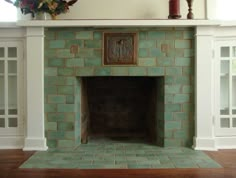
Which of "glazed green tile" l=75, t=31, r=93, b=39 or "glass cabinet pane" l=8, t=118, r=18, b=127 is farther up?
"glazed green tile" l=75, t=31, r=93, b=39

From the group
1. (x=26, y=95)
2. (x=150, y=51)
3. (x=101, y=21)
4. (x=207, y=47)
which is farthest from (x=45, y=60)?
(x=207, y=47)

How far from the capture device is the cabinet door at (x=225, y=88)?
371 cm

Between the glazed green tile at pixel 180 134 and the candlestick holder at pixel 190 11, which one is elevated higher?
the candlestick holder at pixel 190 11

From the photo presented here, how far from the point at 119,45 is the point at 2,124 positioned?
1.83 m

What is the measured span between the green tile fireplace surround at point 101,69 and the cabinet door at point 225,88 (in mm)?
336

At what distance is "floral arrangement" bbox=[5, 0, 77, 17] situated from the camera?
348cm

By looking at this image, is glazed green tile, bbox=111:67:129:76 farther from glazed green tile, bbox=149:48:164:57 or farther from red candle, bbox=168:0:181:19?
red candle, bbox=168:0:181:19

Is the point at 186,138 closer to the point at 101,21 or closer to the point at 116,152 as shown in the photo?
the point at 116,152

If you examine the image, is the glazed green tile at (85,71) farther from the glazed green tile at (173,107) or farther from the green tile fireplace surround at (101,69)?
the glazed green tile at (173,107)

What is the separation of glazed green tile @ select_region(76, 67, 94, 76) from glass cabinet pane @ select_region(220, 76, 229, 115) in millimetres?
1672

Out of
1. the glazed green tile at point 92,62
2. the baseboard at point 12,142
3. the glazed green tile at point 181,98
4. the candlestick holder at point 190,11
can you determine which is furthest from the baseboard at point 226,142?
the baseboard at point 12,142

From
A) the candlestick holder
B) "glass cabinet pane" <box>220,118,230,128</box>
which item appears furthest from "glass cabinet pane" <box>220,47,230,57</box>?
"glass cabinet pane" <box>220,118,230,128</box>

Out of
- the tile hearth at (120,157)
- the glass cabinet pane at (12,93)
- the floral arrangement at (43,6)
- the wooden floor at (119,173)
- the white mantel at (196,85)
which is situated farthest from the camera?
the glass cabinet pane at (12,93)

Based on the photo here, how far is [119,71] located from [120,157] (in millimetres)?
1056
